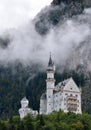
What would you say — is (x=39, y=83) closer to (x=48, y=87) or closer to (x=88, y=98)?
(x=88, y=98)

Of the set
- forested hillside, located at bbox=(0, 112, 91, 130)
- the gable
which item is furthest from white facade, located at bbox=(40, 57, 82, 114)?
forested hillside, located at bbox=(0, 112, 91, 130)

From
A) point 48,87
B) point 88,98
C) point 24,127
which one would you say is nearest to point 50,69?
point 48,87

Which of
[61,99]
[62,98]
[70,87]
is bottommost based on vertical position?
[61,99]

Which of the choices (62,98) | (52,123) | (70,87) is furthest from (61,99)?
(52,123)

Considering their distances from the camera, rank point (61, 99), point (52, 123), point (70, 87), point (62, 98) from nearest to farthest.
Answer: point (52, 123)
point (61, 99)
point (62, 98)
point (70, 87)

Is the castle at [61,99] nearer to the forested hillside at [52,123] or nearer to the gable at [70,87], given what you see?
the gable at [70,87]

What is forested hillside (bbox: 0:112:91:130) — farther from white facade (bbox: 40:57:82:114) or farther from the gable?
the gable

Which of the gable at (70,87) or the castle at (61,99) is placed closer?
the castle at (61,99)

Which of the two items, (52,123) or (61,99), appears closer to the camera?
(52,123)

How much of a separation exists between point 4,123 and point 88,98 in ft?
190

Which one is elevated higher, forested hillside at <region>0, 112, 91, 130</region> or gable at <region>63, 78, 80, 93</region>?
gable at <region>63, 78, 80, 93</region>

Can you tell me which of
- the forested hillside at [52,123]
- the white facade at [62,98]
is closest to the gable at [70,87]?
the white facade at [62,98]

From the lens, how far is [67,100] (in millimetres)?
159625

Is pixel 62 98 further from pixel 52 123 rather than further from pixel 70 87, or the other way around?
pixel 52 123
